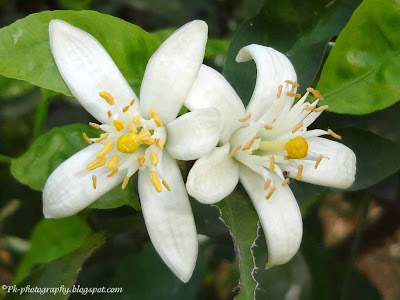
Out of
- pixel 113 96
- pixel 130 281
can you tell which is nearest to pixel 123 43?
pixel 113 96

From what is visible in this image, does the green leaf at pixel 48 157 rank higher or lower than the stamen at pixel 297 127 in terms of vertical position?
lower

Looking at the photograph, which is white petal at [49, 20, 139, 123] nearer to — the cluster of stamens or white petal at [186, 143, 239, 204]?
the cluster of stamens

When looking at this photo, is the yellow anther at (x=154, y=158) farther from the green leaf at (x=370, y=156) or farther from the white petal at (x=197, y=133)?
the green leaf at (x=370, y=156)

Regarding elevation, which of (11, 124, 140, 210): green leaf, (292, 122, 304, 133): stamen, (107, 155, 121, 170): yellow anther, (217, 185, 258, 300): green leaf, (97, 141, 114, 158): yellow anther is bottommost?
(11, 124, 140, 210): green leaf

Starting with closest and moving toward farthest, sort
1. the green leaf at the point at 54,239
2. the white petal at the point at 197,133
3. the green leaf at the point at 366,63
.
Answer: the white petal at the point at 197,133 < the green leaf at the point at 366,63 < the green leaf at the point at 54,239

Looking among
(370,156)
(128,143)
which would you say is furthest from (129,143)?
(370,156)

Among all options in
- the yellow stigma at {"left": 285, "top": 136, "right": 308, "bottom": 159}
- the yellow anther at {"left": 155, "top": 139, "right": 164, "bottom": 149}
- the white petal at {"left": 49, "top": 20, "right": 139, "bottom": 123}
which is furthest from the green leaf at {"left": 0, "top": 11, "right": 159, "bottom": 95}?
the yellow stigma at {"left": 285, "top": 136, "right": 308, "bottom": 159}

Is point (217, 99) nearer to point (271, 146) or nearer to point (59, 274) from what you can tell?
point (271, 146)

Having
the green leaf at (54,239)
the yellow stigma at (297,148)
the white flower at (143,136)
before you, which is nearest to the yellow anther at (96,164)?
the white flower at (143,136)
